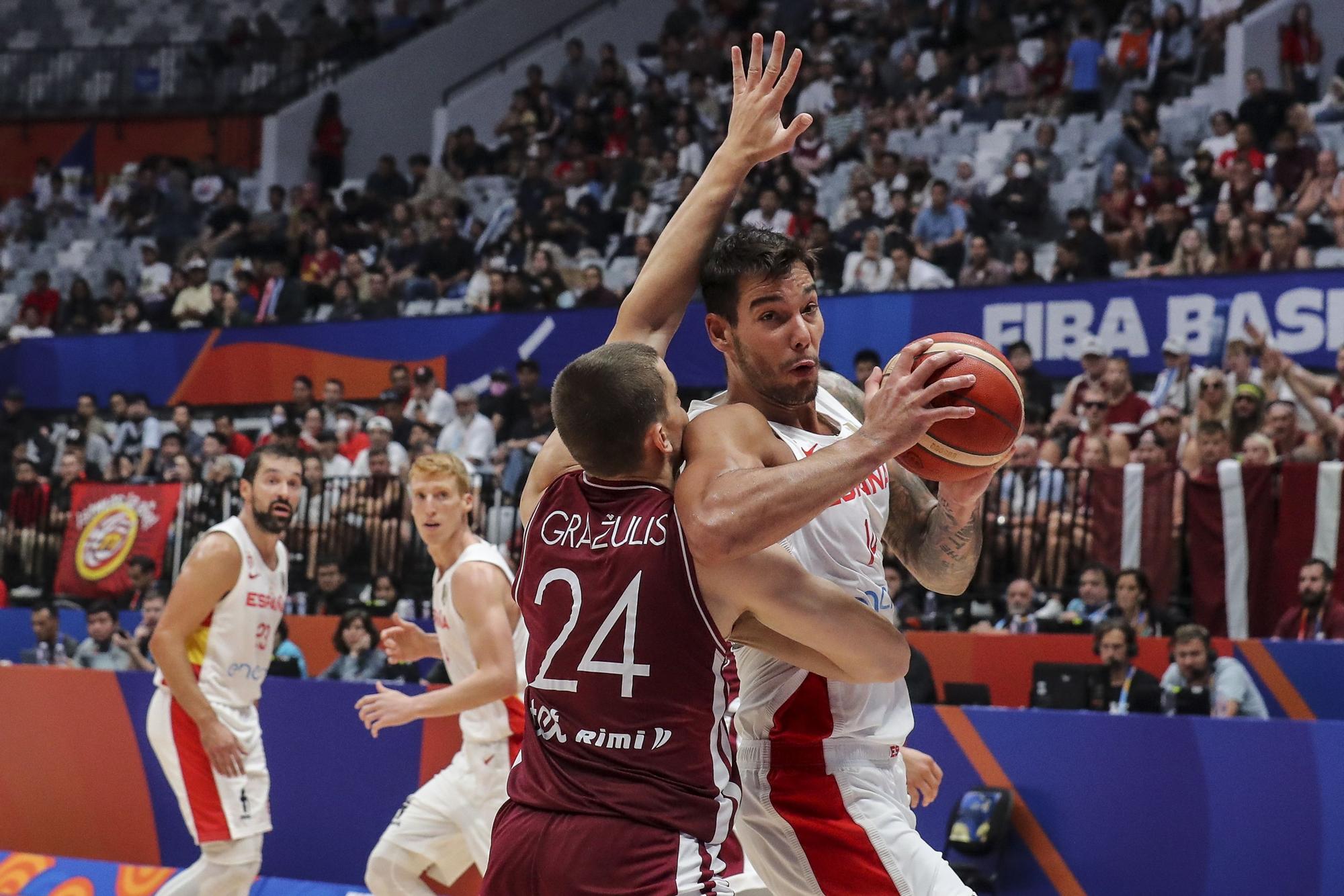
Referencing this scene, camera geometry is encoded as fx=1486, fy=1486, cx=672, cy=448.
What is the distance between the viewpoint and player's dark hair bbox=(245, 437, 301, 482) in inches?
245

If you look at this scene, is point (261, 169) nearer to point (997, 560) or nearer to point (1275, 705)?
point (997, 560)

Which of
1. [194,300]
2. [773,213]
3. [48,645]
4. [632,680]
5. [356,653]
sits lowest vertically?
[48,645]

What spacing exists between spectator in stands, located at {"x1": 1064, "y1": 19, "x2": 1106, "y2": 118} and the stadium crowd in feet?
0.09

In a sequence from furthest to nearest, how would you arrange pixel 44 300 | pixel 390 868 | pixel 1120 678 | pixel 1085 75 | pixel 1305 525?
1. pixel 44 300
2. pixel 1085 75
3. pixel 1305 525
4. pixel 1120 678
5. pixel 390 868

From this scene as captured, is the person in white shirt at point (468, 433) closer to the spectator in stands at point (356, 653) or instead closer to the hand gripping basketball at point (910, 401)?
the spectator in stands at point (356, 653)

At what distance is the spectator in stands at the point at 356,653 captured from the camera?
9469 mm

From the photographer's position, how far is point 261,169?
21.4 metres

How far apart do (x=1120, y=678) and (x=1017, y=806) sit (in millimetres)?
1604

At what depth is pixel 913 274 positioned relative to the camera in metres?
12.7

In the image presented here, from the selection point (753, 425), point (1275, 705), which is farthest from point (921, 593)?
point (753, 425)

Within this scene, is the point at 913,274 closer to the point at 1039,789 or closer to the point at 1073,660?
the point at 1073,660

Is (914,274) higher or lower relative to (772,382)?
higher

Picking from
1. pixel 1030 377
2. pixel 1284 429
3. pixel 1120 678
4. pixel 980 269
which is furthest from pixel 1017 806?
pixel 980 269

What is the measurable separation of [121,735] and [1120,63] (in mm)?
11642
